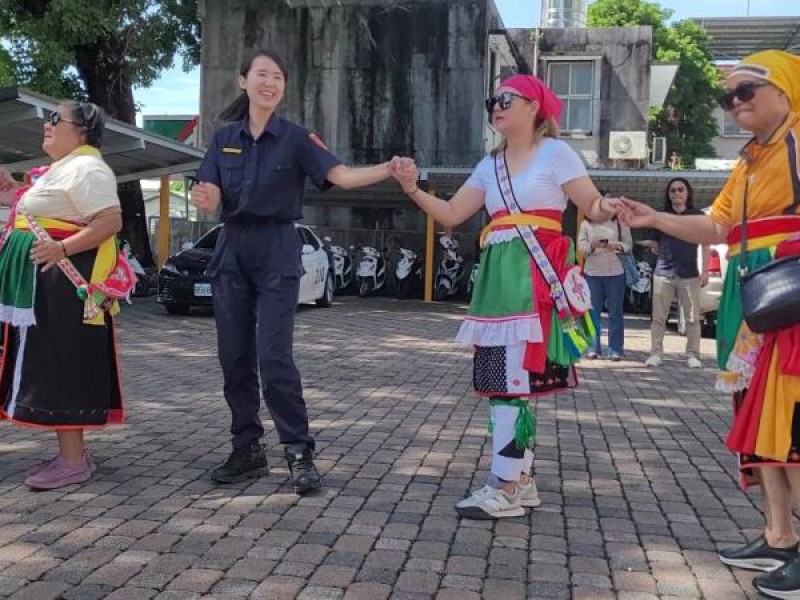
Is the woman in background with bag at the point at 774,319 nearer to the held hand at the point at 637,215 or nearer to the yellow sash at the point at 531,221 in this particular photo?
the held hand at the point at 637,215

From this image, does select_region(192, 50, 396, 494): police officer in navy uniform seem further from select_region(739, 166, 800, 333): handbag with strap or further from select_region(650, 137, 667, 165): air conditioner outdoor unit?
select_region(650, 137, 667, 165): air conditioner outdoor unit

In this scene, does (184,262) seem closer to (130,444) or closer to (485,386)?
(130,444)

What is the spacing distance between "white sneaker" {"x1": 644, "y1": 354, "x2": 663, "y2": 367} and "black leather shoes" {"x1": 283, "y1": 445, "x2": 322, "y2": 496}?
606 cm

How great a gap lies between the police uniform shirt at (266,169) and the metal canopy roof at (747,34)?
36631 millimetres

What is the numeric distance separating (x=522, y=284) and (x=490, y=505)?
1.02 meters

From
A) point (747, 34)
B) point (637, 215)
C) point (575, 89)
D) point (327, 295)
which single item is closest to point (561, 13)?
point (575, 89)

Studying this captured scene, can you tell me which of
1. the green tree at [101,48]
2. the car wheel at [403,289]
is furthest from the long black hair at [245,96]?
the car wheel at [403,289]

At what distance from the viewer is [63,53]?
16562mm

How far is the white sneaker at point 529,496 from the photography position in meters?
4.14

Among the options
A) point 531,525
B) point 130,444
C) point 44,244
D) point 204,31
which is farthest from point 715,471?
point 204,31

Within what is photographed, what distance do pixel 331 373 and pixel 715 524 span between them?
4928 mm

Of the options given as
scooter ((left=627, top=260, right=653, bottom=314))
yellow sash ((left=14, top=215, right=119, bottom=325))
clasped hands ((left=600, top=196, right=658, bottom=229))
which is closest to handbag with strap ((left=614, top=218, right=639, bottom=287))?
clasped hands ((left=600, top=196, right=658, bottom=229))

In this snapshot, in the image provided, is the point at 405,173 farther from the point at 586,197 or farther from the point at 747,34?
the point at 747,34

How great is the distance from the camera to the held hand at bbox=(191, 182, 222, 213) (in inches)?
162
